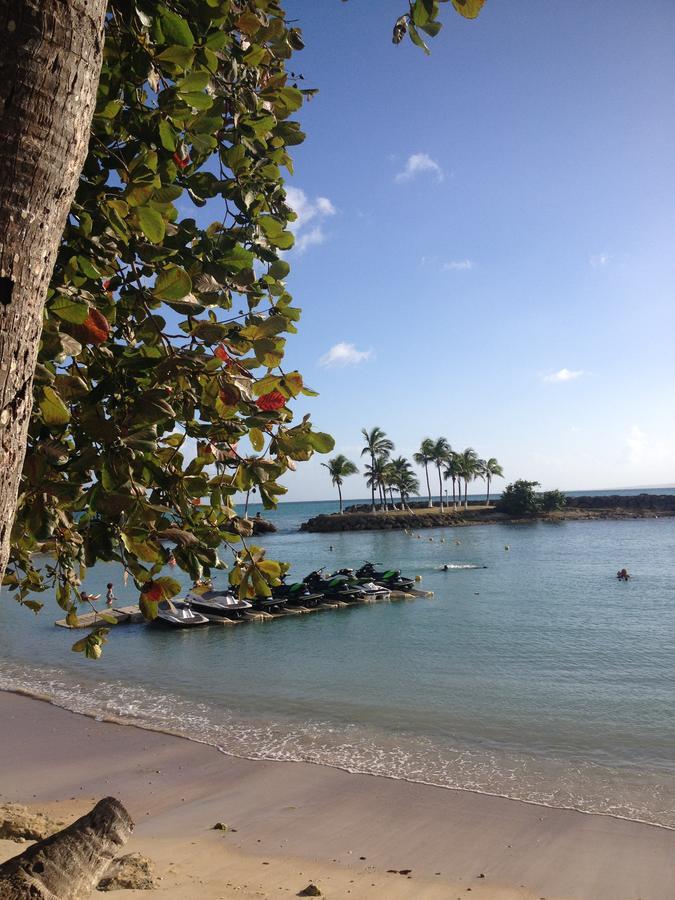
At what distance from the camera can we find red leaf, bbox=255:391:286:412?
2.38 metres

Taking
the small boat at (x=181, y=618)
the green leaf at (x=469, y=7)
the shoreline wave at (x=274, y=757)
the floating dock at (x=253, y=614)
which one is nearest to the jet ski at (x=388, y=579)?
the floating dock at (x=253, y=614)

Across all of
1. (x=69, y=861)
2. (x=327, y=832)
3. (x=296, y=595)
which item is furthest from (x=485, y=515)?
(x=69, y=861)

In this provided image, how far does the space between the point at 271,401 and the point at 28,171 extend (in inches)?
45.5

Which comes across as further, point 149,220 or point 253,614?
point 253,614

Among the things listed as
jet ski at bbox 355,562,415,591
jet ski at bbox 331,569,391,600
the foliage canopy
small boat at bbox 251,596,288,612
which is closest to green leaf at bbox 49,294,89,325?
the foliage canopy

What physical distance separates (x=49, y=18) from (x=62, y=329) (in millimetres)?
929

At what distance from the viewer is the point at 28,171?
4.69 feet

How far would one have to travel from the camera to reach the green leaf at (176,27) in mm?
2100

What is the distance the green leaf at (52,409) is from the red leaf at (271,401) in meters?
A: 0.72

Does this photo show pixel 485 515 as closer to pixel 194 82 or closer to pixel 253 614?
pixel 253 614

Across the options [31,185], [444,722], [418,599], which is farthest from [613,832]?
[418,599]

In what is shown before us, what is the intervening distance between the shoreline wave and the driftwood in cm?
717

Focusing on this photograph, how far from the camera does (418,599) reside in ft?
96.4

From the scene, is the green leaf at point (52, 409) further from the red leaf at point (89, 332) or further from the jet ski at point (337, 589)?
the jet ski at point (337, 589)
